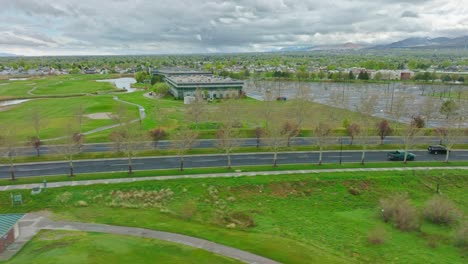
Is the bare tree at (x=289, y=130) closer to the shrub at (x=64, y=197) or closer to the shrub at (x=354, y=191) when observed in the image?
the shrub at (x=354, y=191)

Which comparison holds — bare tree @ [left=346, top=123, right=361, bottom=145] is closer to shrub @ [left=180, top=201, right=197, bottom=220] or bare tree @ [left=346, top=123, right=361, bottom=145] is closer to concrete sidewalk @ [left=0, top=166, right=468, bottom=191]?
concrete sidewalk @ [left=0, top=166, right=468, bottom=191]

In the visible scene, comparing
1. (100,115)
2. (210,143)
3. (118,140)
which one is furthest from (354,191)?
(100,115)

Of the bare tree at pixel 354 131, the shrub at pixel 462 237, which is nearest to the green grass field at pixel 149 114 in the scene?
→ the bare tree at pixel 354 131

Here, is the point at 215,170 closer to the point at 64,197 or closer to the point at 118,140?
the point at 118,140

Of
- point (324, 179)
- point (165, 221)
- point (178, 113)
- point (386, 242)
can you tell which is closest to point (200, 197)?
point (165, 221)

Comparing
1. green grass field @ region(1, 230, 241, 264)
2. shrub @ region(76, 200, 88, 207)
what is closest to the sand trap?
shrub @ region(76, 200, 88, 207)
